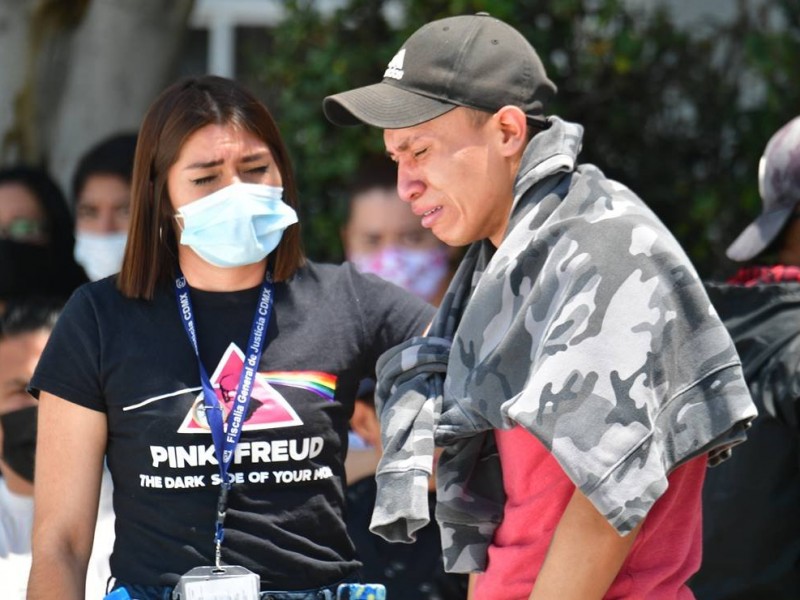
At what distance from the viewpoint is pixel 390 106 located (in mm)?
2449

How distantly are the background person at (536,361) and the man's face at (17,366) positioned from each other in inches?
75.8

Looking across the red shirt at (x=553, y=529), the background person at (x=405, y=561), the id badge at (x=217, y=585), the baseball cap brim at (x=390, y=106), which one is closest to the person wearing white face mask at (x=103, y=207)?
the background person at (x=405, y=561)

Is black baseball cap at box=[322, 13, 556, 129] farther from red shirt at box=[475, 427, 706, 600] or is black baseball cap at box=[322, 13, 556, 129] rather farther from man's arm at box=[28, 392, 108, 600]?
man's arm at box=[28, 392, 108, 600]

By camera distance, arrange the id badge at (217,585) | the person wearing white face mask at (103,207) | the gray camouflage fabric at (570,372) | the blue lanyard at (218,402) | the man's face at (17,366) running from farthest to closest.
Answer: the person wearing white face mask at (103,207), the man's face at (17,366), the blue lanyard at (218,402), the id badge at (217,585), the gray camouflage fabric at (570,372)

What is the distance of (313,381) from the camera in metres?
2.88

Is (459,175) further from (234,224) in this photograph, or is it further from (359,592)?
(359,592)

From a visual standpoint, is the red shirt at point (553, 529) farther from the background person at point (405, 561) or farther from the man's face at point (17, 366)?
the man's face at point (17, 366)

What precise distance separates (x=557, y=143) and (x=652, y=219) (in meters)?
0.24

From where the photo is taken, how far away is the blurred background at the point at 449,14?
18.7 feet

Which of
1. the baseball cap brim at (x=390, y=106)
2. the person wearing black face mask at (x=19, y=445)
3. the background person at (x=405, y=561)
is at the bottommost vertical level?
the background person at (x=405, y=561)

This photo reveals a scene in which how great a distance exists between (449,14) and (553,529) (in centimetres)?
370

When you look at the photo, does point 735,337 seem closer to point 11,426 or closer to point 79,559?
point 79,559

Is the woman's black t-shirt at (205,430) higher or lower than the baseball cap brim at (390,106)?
lower

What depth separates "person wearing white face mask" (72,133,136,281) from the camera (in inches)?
197
